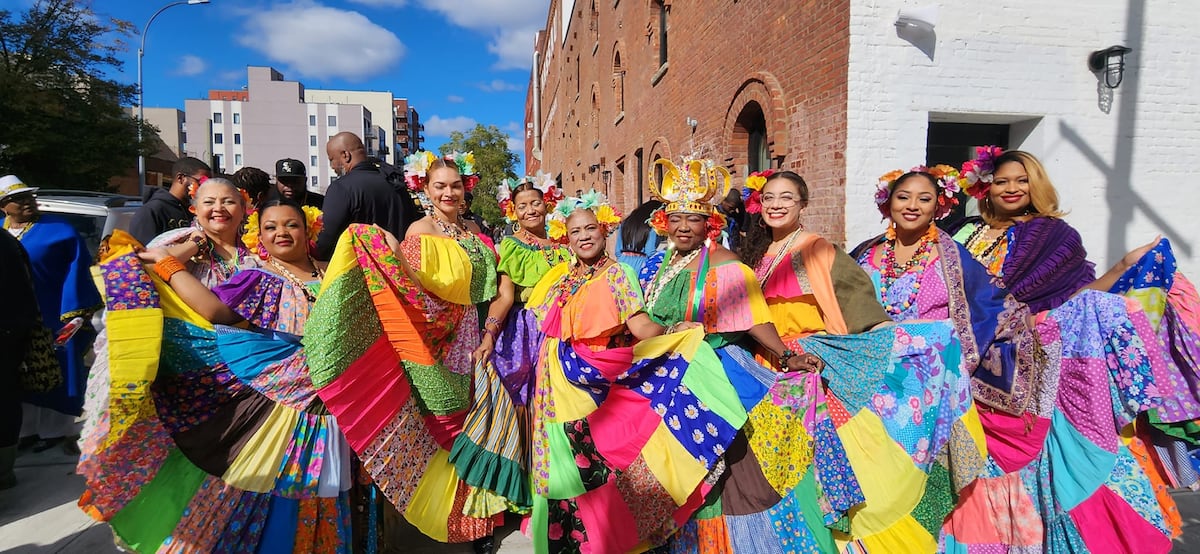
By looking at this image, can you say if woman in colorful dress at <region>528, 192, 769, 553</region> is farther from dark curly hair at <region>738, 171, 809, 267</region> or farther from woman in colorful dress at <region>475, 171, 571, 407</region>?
dark curly hair at <region>738, 171, 809, 267</region>

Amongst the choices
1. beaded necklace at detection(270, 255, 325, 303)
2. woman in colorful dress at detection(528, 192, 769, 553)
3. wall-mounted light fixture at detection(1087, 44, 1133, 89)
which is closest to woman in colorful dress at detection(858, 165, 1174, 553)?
woman in colorful dress at detection(528, 192, 769, 553)

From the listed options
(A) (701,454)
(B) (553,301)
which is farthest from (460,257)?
(A) (701,454)

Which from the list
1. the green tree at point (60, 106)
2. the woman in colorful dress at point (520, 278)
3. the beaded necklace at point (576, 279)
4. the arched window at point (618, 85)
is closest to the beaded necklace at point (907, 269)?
the beaded necklace at point (576, 279)

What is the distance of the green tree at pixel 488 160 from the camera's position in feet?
78.8

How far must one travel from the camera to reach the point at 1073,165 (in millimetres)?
6227

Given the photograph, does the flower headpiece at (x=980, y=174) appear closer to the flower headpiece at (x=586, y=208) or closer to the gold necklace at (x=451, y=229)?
the flower headpiece at (x=586, y=208)

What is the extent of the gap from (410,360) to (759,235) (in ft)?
6.89

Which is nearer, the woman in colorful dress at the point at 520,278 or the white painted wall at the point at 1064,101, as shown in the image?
the woman in colorful dress at the point at 520,278

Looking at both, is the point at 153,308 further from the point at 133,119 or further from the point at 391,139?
the point at 391,139

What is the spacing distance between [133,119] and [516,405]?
83.6 ft

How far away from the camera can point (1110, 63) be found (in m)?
6.05

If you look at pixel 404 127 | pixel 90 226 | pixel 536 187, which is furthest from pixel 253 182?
pixel 404 127

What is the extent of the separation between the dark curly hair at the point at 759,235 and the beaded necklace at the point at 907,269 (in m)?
0.58

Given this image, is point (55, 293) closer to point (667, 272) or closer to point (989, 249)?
point (667, 272)
